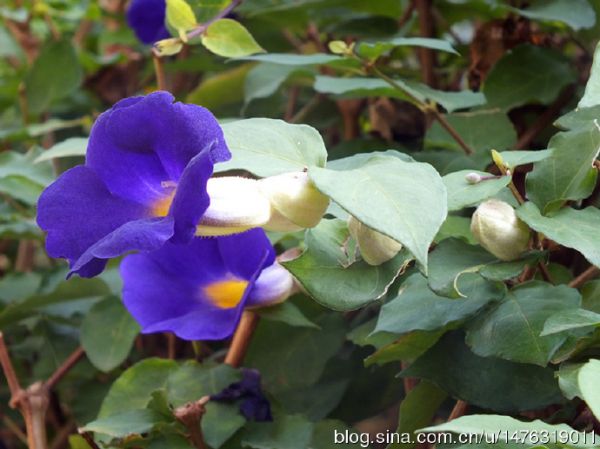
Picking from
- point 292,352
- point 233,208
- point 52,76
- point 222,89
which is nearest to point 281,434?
point 292,352

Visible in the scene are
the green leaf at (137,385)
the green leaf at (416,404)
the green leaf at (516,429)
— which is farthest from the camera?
the green leaf at (137,385)

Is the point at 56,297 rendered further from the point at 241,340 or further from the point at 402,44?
the point at 402,44

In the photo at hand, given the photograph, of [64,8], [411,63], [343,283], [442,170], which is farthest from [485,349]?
[64,8]

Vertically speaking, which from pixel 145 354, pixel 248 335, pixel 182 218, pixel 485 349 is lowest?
pixel 145 354

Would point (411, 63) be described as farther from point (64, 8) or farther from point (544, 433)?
point (544, 433)

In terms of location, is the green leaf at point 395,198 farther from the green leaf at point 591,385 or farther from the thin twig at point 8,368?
the thin twig at point 8,368

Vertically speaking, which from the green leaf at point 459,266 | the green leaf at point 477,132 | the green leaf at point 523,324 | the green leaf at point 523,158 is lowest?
the green leaf at point 477,132

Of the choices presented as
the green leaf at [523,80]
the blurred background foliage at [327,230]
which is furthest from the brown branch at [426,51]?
the green leaf at [523,80]
